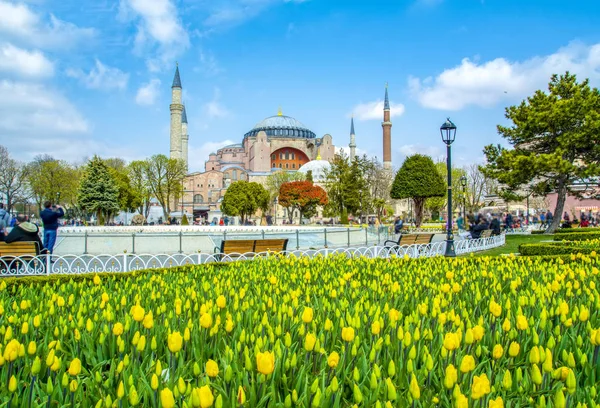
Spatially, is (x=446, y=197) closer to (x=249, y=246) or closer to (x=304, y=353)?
(x=249, y=246)

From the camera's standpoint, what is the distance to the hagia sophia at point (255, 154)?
3049 inches

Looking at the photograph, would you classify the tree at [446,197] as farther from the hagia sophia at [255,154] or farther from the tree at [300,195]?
the hagia sophia at [255,154]

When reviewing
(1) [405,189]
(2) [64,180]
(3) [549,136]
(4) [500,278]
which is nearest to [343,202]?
(1) [405,189]

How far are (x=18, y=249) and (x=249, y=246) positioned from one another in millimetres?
4590

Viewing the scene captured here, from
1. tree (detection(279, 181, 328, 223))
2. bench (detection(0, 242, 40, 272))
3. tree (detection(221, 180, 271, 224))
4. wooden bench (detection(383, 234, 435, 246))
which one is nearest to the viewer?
bench (detection(0, 242, 40, 272))

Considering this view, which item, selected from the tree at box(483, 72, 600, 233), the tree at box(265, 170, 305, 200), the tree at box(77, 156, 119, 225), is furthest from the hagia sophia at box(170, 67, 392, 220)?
the tree at box(483, 72, 600, 233)

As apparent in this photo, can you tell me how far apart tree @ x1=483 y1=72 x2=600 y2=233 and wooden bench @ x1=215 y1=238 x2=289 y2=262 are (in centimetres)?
1543

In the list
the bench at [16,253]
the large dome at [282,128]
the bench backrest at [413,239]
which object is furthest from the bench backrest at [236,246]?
the large dome at [282,128]

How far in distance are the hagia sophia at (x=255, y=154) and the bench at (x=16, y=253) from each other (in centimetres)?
6230

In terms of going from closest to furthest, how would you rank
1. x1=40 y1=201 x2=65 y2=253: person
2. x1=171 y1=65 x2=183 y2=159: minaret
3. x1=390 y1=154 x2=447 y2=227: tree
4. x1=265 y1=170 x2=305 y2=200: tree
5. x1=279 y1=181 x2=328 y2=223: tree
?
x1=40 y1=201 x2=65 y2=253: person, x1=390 y1=154 x2=447 y2=227: tree, x1=279 y1=181 x2=328 y2=223: tree, x1=265 y1=170 x2=305 y2=200: tree, x1=171 y1=65 x2=183 y2=159: minaret

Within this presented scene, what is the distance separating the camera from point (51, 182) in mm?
47844

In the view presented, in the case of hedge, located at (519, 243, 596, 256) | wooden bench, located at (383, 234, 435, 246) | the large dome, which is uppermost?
the large dome

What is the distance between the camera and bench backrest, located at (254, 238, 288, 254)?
10711 millimetres

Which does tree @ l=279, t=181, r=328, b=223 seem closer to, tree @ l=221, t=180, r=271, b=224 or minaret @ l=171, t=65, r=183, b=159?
tree @ l=221, t=180, r=271, b=224
